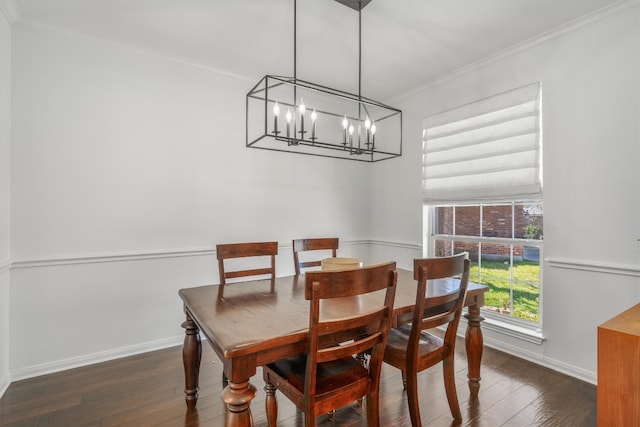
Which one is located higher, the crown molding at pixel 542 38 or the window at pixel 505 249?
the crown molding at pixel 542 38

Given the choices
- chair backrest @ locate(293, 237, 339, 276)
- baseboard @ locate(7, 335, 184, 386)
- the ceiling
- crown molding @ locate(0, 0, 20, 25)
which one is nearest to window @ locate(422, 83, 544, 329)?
the ceiling

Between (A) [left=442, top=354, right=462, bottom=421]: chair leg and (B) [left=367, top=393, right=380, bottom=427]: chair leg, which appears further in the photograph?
(A) [left=442, top=354, right=462, bottom=421]: chair leg

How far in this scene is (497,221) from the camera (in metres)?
2.85

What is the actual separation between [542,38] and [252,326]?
116 inches

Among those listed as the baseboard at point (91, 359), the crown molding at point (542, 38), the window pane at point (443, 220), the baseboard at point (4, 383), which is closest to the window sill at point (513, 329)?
the window pane at point (443, 220)

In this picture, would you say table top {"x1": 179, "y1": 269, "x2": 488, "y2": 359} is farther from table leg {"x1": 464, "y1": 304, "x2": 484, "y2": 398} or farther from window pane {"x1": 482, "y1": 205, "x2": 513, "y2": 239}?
window pane {"x1": 482, "y1": 205, "x2": 513, "y2": 239}

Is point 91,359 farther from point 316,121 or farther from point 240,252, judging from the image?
point 316,121

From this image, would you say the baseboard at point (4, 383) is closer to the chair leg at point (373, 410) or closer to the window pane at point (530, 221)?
the chair leg at point (373, 410)

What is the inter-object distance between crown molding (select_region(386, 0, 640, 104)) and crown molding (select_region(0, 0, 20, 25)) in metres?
3.37

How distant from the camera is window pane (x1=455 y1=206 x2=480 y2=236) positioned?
3.01 metres

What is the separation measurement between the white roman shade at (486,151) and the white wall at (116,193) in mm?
1693

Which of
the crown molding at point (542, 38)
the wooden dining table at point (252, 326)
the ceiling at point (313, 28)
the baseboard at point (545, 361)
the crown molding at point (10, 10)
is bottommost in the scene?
the baseboard at point (545, 361)

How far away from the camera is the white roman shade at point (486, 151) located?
8.30 ft

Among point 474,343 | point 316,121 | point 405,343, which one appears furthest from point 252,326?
point 316,121
